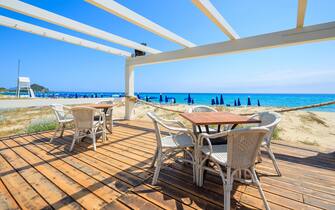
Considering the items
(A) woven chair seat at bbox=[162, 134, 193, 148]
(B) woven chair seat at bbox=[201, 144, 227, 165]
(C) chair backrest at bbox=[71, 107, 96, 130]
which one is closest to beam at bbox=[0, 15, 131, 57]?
(C) chair backrest at bbox=[71, 107, 96, 130]

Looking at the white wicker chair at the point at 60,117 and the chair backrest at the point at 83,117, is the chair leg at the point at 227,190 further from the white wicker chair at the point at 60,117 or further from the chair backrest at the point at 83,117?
the white wicker chair at the point at 60,117

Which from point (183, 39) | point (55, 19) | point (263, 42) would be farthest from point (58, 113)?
point (263, 42)

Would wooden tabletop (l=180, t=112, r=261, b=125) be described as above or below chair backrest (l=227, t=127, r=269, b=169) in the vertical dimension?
above

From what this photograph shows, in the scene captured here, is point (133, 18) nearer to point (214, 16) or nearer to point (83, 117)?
point (214, 16)

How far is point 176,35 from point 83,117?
272cm

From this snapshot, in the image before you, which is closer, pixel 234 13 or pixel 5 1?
pixel 5 1

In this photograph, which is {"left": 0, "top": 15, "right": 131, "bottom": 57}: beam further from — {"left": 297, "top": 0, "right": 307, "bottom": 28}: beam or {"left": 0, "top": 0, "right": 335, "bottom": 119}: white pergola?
{"left": 297, "top": 0, "right": 307, "bottom": 28}: beam

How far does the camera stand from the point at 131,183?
6.12ft

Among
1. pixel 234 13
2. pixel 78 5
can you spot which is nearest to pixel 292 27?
pixel 234 13

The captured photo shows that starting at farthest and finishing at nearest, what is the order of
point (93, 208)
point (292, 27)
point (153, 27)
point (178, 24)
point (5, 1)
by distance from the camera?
point (178, 24), point (153, 27), point (292, 27), point (5, 1), point (93, 208)

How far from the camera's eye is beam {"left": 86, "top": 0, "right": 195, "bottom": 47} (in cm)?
238

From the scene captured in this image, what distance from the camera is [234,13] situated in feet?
10.0

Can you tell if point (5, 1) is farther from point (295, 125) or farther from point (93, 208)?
point (295, 125)

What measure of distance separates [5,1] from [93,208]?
3302 millimetres
